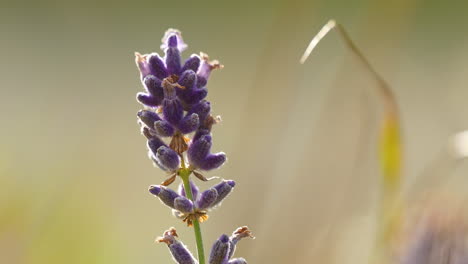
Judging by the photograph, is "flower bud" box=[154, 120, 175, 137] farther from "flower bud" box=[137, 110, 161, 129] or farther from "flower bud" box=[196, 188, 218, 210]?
"flower bud" box=[196, 188, 218, 210]

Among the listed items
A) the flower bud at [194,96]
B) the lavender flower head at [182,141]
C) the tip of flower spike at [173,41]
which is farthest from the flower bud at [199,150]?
the tip of flower spike at [173,41]

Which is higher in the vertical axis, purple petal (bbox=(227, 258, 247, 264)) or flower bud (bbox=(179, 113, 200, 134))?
flower bud (bbox=(179, 113, 200, 134))

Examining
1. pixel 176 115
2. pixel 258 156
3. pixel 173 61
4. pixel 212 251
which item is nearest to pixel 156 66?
pixel 173 61

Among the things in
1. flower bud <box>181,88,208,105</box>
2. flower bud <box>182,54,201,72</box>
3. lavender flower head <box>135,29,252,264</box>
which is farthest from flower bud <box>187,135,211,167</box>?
flower bud <box>182,54,201,72</box>

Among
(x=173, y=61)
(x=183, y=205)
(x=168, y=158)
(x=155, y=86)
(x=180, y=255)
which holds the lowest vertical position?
(x=180, y=255)

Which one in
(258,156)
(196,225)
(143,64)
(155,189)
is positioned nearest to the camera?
(196,225)

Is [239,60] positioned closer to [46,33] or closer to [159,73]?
[46,33]

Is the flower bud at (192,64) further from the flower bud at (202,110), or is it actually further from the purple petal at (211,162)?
the purple petal at (211,162)

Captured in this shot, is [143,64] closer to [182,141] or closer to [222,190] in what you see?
[182,141]

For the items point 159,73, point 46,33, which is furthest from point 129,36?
point 159,73
